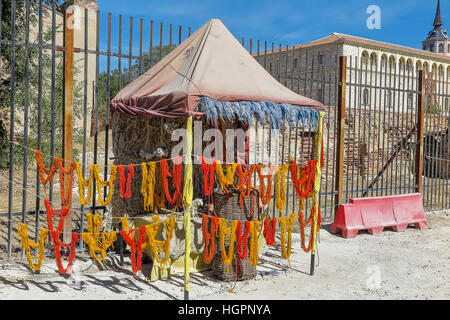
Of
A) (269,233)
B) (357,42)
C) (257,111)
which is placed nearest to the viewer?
(257,111)

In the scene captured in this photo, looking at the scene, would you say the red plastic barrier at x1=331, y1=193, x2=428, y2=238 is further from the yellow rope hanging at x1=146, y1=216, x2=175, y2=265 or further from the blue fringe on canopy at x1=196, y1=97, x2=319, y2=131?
the yellow rope hanging at x1=146, y1=216, x2=175, y2=265

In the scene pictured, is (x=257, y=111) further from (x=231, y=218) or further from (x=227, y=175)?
(x=231, y=218)

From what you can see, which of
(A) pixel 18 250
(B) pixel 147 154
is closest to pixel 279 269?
(B) pixel 147 154

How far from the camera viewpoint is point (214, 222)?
4.92 m

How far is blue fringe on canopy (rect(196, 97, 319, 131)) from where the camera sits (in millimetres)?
4449

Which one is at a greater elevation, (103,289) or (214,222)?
(214,222)

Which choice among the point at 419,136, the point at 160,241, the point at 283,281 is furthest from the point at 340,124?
the point at 160,241

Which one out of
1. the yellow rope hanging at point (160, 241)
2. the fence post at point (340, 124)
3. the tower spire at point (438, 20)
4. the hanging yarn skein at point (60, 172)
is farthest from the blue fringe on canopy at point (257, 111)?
the tower spire at point (438, 20)

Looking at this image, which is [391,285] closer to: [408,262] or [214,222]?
[408,262]

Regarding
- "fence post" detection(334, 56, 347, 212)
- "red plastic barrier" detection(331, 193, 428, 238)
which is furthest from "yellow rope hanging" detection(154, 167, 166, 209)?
"fence post" detection(334, 56, 347, 212)
